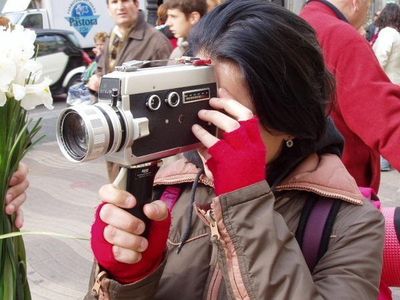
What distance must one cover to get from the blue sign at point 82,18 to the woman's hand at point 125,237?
48.9ft

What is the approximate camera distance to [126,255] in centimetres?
116

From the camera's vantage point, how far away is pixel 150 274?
1.24m

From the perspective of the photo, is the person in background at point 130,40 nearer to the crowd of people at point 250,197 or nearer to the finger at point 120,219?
the crowd of people at point 250,197

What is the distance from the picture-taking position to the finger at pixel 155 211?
3.80 feet

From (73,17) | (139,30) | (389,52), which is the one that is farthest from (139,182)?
(73,17)

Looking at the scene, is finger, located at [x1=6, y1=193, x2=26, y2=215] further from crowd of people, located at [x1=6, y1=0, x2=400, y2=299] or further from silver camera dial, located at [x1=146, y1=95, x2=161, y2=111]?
silver camera dial, located at [x1=146, y1=95, x2=161, y2=111]

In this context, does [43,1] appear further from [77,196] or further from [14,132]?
[14,132]

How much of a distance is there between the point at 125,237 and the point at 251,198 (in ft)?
0.82

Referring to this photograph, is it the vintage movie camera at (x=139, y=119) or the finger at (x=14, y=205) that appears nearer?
the vintage movie camera at (x=139, y=119)

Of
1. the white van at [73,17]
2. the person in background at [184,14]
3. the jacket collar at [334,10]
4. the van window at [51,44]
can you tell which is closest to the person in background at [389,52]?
the person in background at [184,14]

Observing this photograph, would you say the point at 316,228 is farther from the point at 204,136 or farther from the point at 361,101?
the point at 361,101

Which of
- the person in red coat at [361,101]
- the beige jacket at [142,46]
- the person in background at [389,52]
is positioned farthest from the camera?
the person in background at [389,52]

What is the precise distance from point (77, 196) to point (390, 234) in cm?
411

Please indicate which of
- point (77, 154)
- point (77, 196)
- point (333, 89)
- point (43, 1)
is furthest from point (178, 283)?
point (43, 1)
